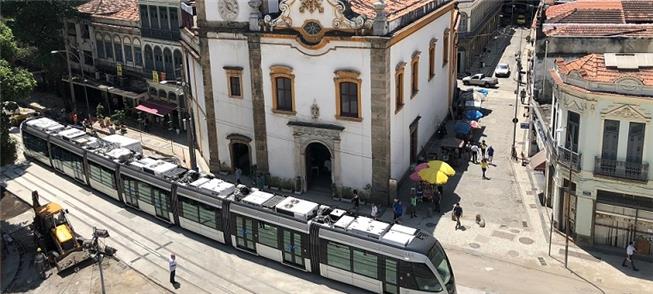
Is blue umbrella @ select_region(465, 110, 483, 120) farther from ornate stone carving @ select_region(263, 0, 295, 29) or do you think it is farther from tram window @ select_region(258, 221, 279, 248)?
tram window @ select_region(258, 221, 279, 248)

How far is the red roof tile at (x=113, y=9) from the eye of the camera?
58.1 meters

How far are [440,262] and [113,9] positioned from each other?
4604 centimetres

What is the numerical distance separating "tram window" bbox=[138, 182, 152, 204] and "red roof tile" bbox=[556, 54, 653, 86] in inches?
929

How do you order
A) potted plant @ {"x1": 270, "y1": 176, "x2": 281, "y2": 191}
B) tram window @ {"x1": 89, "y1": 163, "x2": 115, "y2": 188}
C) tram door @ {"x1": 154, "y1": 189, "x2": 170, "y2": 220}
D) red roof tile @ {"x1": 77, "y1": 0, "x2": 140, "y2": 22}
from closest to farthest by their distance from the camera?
tram door @ {"x1": 154, "y1": 189, "x2": 170, "y2": 220} → tram window @ {"x1": 89, "y1": 163, "x2": 115, "y2": 188} → potted plant @ {"x1": 270, "y1": 176, "x2": 281, "y2": 191} → red roof tile @ {"x1": 77, "y1": 0, "x2": 140, "y2": 22}

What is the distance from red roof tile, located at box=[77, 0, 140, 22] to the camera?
58062 mm

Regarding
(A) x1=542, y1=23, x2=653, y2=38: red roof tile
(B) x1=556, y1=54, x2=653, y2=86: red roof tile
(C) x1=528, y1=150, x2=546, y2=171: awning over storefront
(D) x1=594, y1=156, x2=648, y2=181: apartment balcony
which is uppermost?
(A) x1=542, y1=23, x2=653, y2=38: red roof tile

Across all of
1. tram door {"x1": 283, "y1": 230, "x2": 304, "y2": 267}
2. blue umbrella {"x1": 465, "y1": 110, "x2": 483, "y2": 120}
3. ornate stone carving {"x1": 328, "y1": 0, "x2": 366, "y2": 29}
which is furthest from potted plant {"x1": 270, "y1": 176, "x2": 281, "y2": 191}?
blue umbrella {"x1": 465, "y1": 110, "x2": 483, "y2": 120}

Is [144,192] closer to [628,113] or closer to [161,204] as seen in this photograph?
[161,204]

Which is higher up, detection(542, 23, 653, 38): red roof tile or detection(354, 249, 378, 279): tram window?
detection(542, 23, 653, 38): red roof tile

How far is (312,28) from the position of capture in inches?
1446

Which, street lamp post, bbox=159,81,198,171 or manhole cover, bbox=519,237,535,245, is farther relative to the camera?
street lamp post, bbox=159,81,198,171

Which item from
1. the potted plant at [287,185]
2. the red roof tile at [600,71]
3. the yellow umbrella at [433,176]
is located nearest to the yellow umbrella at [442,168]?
the yellow umbrella at [433,176]

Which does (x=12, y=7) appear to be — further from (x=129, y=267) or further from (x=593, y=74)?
(x=593, y=74)

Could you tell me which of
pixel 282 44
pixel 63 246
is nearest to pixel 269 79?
pixel 282 44
